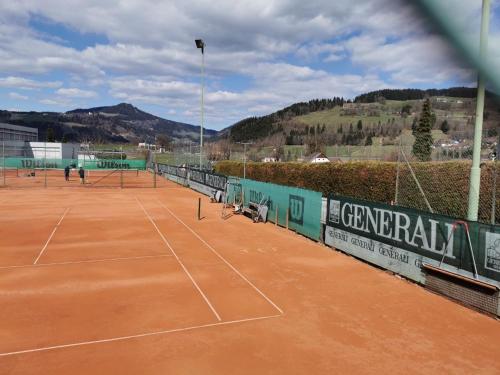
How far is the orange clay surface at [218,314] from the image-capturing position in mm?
6980

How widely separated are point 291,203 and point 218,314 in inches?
438

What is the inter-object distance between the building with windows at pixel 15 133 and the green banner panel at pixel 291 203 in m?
107

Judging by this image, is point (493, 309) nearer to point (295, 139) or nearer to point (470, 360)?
point (470, 360)

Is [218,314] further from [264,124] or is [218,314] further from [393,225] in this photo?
[264,124]

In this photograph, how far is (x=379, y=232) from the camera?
43.7ft

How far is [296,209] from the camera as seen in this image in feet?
62.2

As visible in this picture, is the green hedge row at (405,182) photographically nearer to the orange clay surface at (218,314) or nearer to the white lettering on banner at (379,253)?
the white lettering on banner at (379,253)

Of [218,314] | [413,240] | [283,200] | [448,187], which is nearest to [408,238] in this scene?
[413,240]

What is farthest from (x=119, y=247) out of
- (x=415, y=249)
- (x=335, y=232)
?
(x=415, y=249)

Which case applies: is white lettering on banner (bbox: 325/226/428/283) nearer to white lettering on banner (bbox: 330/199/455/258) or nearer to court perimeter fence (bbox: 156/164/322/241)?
Answer: white lettering on banner (bbox: 330/199/455/258)

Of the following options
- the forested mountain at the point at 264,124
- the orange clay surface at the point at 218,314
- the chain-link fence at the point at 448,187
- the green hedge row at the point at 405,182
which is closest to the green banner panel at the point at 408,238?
the orange clay surface at the point at 218,314

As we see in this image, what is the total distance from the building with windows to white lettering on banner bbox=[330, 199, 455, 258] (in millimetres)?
115606

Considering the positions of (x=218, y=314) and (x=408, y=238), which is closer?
(x=218, y=314)

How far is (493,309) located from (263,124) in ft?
551
